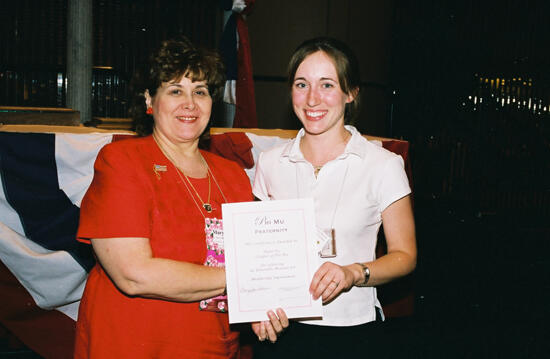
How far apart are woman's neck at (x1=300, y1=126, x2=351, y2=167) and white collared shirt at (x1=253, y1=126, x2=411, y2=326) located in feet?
0.17

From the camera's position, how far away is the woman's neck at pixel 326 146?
164cm

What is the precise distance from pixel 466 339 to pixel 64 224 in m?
3.00

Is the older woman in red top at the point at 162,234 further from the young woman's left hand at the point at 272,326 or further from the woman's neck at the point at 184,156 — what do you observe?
the young woman's left hand at the point at 272,326

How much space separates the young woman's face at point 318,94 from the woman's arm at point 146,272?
0.67 meters

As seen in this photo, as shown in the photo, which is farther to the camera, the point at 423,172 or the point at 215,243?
the point at 423,172

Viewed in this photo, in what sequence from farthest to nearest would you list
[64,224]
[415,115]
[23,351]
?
[415,115] → [23,351] → [64,224]

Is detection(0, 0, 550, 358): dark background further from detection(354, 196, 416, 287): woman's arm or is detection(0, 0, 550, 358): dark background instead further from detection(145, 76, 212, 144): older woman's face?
detection(145, 76, 212, 144): older woman's face

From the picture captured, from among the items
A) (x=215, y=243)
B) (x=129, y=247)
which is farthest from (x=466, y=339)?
(x=129, y=247)

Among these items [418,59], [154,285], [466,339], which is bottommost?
[466,339]

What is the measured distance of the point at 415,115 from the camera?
8.40 meters

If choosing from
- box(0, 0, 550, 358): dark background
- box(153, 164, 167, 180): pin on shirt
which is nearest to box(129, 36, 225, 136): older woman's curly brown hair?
box(153, 164, 167, 180): pin on shirt

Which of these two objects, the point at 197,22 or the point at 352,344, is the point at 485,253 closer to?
the point at 352,344

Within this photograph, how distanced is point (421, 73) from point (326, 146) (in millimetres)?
7515

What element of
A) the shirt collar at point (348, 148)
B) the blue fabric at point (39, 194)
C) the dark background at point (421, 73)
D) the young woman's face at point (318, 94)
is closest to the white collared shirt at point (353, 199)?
the shirt collar at point (348, 148)
